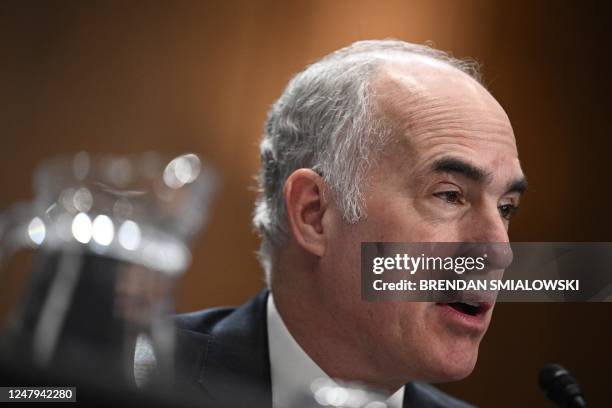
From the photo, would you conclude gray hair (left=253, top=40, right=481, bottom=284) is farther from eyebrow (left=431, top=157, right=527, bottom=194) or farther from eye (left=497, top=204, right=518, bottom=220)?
eye (left=497, top=204, right=518, bottom=220)

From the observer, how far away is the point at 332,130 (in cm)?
124

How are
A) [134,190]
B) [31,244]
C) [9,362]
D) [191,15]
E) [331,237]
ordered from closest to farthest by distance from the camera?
[9,362] < [31,244] < [331,237] < [134,190] < [191,15]

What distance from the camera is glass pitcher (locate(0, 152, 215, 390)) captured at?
0.59 m

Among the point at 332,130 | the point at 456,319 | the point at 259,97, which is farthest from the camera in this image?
the point at 259,97

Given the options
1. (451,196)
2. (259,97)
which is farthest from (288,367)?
(259,97)

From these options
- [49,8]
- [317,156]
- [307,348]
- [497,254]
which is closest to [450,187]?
[497,254]

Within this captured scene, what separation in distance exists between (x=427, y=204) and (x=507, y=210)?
0.13 metres

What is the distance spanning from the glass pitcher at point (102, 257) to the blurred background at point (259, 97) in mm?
89

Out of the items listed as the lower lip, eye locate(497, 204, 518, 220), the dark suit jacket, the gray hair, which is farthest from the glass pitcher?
eye locate(497, 204, 518, 220)

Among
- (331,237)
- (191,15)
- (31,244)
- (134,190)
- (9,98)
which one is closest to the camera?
(31,244)

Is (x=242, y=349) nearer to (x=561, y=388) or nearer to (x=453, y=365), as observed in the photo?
(x=453, y=365)

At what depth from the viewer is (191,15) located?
1.77 metres

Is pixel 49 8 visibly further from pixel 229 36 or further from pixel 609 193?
pixel 609 193

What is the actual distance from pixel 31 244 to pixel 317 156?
1.52 feet
